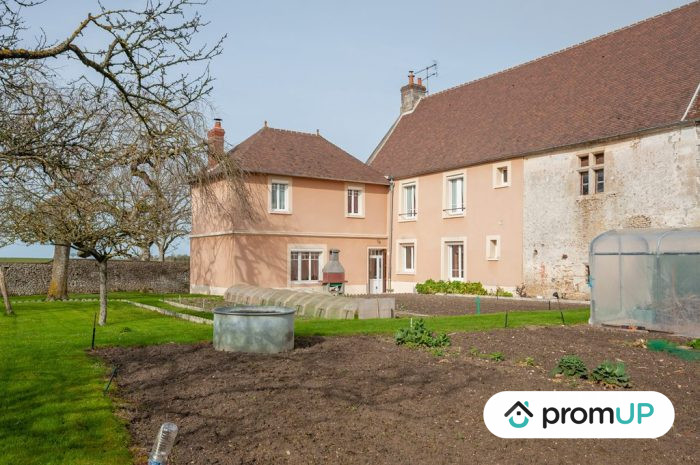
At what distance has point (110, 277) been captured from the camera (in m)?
32.1

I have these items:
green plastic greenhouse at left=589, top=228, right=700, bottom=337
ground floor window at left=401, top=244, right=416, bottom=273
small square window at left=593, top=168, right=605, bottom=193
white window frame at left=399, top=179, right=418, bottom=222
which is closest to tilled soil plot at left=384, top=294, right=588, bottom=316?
green plastic greenhouse at left=589, top=228, right=700, bottom=337

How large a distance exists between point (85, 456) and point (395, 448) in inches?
107

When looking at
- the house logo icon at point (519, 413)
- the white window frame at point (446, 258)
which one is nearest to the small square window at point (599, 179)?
the white window frame at point (446, 258)

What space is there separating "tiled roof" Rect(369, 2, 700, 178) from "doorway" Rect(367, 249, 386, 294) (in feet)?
13.6

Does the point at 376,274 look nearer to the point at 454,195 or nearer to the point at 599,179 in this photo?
the point at 454,195

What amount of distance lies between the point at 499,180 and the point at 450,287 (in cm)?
510

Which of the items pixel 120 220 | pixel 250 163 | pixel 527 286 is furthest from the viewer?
pixel 250 163

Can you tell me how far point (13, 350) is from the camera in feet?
34.3

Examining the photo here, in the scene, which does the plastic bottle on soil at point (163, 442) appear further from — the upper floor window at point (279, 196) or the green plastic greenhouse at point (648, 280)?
the upper floor window at point (279, 196)

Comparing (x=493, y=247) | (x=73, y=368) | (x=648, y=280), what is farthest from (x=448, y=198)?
(x=73, y=368)

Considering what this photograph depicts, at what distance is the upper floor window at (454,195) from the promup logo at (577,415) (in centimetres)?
2072

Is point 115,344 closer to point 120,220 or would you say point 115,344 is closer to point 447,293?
point 120,220

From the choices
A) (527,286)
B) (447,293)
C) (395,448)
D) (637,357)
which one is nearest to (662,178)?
(527,286)

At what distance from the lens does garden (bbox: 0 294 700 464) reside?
17.4ft
